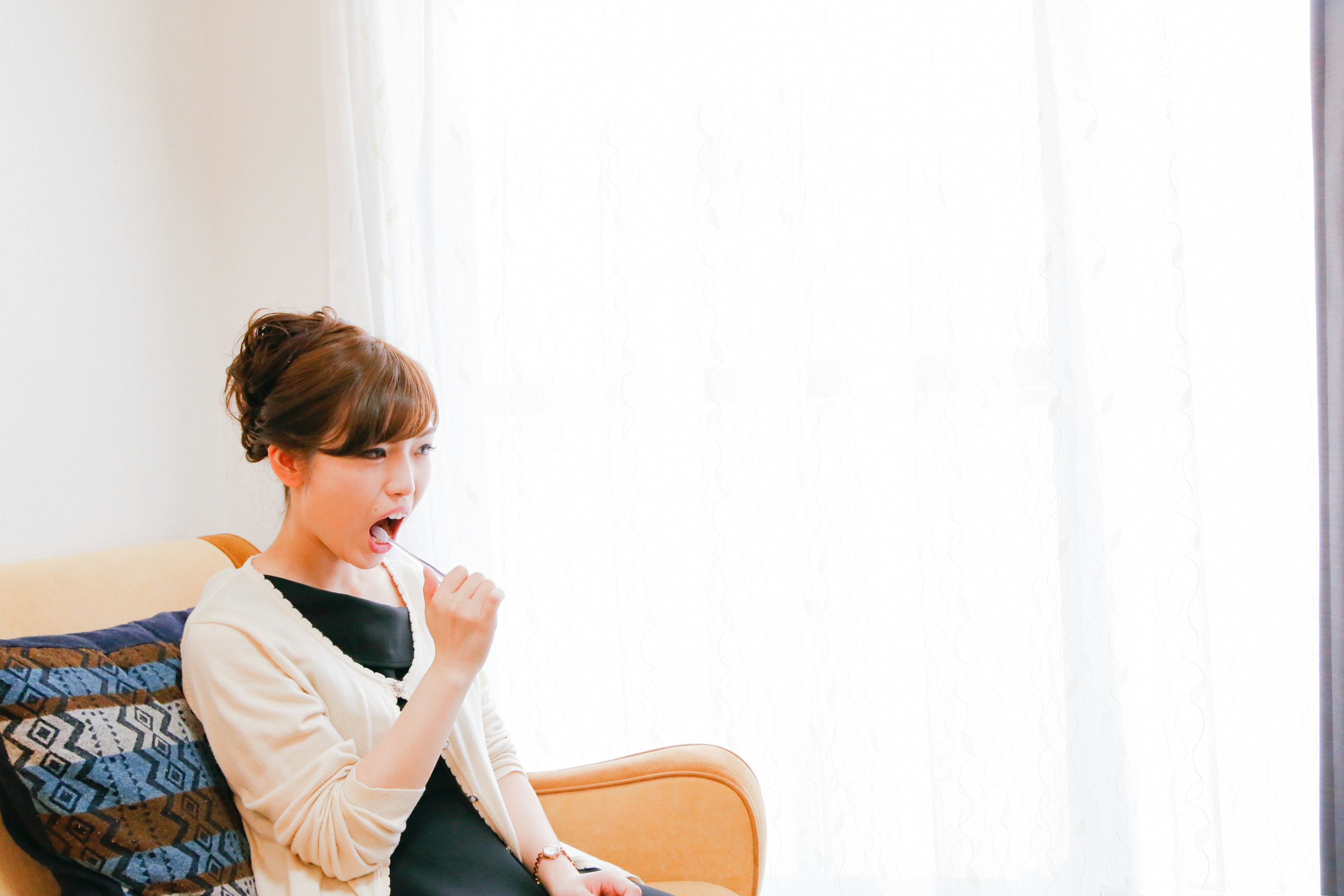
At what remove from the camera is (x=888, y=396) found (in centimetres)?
170

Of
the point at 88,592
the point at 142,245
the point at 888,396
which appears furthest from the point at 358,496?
the point at 888,396

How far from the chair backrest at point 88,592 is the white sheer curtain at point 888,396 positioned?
0.53 metres

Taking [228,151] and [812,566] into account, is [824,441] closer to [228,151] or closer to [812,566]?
[812,566]

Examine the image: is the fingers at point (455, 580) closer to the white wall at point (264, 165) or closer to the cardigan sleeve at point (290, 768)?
the cardigan sleeve at point (290, 768)

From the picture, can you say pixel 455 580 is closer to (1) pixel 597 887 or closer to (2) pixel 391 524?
(2) pixel 391 524

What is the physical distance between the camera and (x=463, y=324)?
177 centimetres

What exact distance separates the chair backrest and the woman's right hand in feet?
1.47

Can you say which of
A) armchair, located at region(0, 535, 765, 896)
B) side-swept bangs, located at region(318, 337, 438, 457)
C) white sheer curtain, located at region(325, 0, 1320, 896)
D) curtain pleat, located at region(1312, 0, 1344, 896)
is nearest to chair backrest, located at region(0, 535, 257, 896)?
armchair, located at region(0, 535, 765, 896)

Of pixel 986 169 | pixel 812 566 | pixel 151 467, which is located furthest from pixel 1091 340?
pixel 151 467

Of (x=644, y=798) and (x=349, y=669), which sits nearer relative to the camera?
(x=349, y=669)

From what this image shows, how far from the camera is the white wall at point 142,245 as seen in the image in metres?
1.29

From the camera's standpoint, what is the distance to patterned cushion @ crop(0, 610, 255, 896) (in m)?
0.81

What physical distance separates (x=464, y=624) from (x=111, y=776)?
1.21 feet

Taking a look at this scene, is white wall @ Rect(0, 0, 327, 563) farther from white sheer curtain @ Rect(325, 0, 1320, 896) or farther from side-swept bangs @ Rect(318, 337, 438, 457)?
side-swept bangs @ Rect(318, 337, 438, 457)
